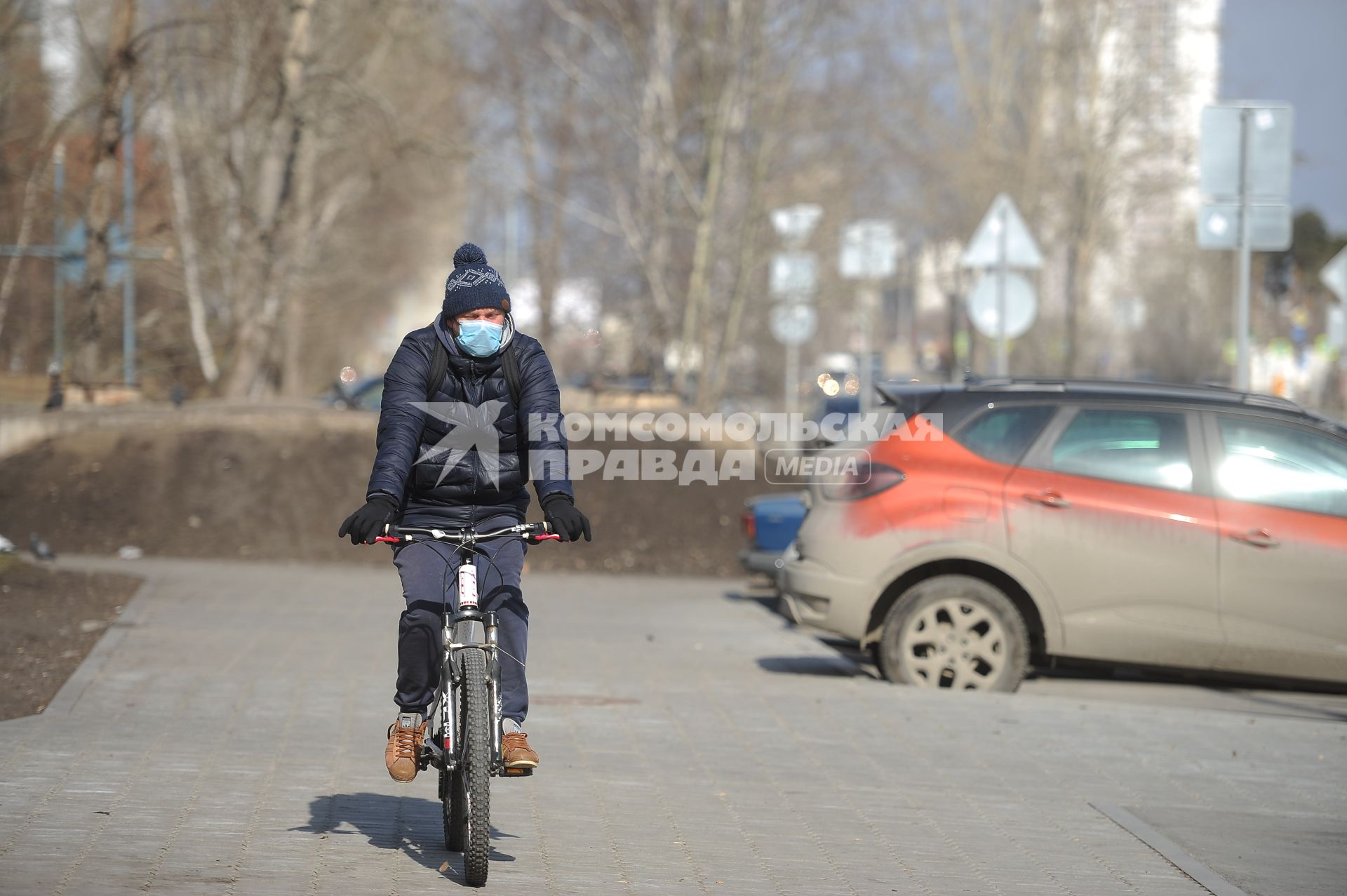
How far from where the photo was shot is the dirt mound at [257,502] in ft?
53.0

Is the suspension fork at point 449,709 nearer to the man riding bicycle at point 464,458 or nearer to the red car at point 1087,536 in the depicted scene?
the man riding bicycle at point 464,458

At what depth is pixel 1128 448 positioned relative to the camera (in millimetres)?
9555

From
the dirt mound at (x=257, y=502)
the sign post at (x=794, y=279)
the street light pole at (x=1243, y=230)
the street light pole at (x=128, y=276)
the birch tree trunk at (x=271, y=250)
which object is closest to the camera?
the street light pole at (x=1243, y=230)

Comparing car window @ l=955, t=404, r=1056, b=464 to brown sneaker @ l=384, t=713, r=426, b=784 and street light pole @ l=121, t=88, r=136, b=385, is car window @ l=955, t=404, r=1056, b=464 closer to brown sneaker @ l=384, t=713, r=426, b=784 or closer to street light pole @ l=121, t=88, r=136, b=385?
brown sneaker @ l=384, t=713, r=426, b=784

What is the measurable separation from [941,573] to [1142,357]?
160 ft

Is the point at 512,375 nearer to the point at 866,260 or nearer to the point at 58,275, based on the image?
the point at 866,260

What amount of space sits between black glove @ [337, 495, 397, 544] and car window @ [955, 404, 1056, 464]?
4.92 meters

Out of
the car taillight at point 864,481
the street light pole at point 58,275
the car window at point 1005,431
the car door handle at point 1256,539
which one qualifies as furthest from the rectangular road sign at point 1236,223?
the street light pole at point 58,275

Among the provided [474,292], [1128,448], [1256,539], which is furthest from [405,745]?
[1256,539]

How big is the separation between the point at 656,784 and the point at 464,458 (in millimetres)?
1959

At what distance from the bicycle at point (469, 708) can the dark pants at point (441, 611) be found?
0.05 m

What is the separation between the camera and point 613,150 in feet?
80.5

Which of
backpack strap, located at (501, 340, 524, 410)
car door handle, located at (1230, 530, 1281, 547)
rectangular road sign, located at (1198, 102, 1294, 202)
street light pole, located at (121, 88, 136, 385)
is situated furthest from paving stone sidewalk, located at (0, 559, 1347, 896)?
street light pole, located at (121, 88, 136, 385)

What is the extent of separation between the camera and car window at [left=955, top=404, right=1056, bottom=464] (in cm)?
960
